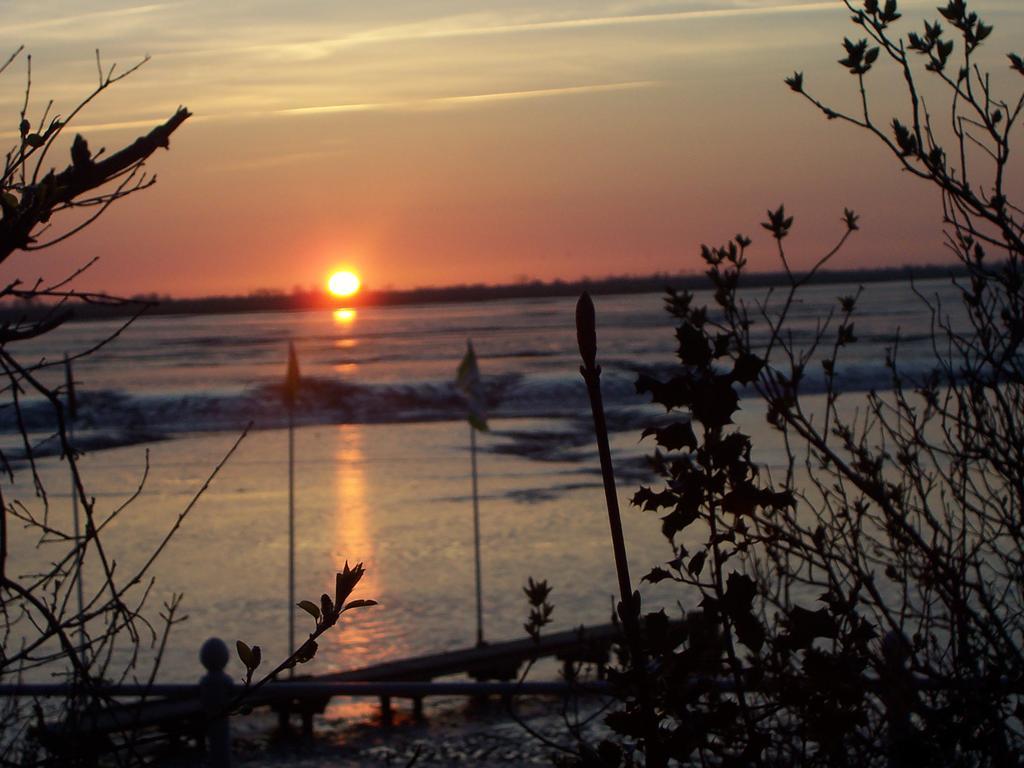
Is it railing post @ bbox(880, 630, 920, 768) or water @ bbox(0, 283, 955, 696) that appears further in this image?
water @ bbox(0, 283, 955, 696)

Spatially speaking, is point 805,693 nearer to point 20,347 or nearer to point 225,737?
point 225,737

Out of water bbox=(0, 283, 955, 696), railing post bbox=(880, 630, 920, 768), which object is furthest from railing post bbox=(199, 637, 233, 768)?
railing post bbox=(880, 630, 920, 768)

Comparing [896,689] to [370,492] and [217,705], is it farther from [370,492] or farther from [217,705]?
[370,492]

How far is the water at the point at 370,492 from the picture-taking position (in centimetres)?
1421

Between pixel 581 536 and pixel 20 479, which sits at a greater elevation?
pixel 20 479

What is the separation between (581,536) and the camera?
57.8ft

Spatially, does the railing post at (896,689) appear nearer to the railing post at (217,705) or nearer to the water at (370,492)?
the water at (370,492)

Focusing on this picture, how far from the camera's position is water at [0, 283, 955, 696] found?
14.2 m

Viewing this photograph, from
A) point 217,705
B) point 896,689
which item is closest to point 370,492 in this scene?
point 217,705

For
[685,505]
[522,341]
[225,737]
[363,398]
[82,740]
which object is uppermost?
[522,341]

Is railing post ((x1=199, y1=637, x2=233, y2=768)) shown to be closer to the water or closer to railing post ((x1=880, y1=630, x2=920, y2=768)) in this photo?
the water

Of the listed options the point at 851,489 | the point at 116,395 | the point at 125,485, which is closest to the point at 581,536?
the point at 851,489

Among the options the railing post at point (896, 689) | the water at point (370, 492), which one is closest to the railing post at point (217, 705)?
the water at point (370, 492)

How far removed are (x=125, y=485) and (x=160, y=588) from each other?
34.5 feet
